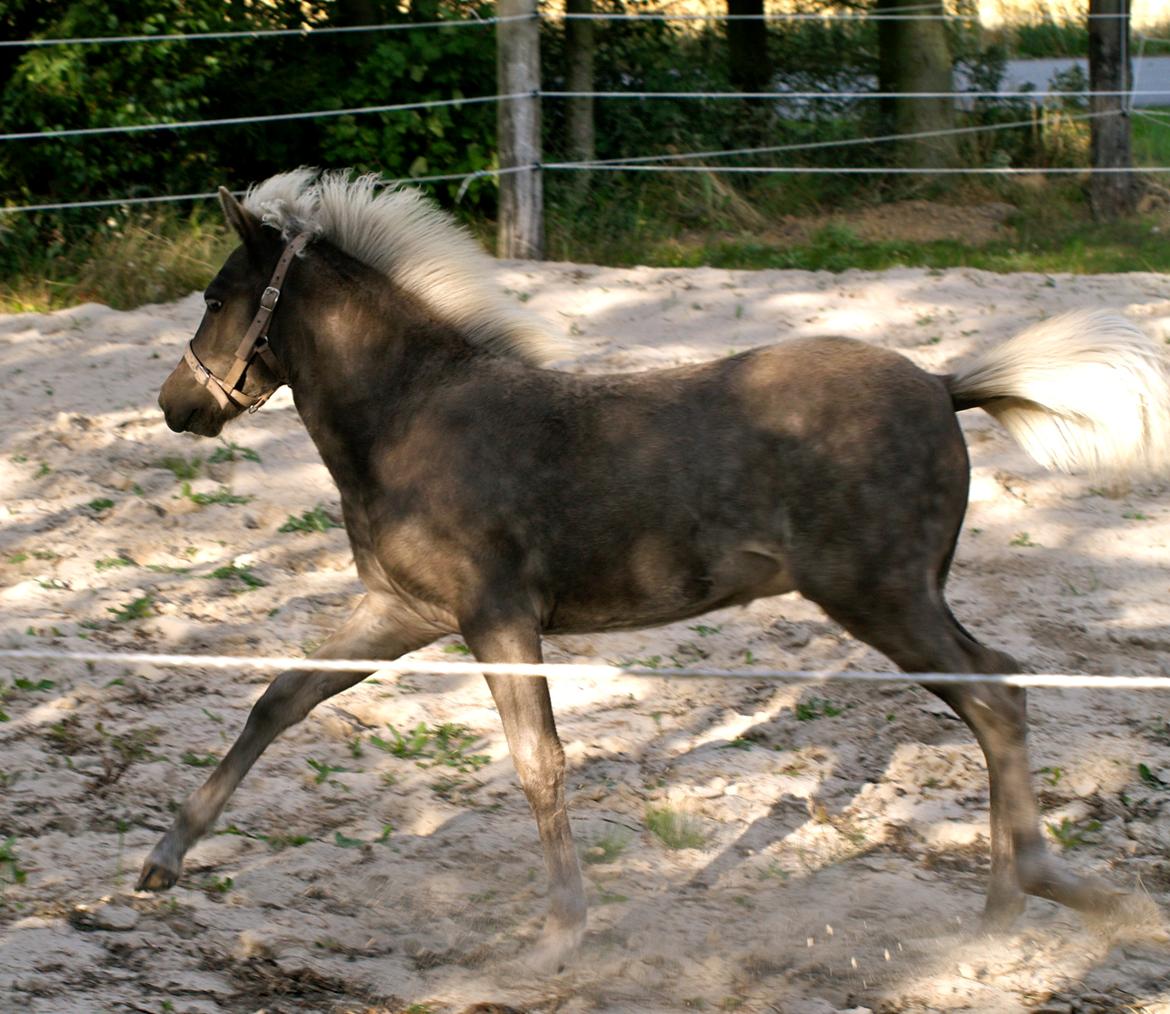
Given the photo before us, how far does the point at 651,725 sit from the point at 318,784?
120 centimetres

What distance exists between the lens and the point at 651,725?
5.16m

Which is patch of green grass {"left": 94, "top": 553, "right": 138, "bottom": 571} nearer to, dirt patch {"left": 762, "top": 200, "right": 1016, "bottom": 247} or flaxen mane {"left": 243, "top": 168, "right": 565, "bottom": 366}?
flaxen mane {"left": 243, "top": 168, "right": 565, "bottom": 366}

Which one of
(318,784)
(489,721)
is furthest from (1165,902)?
(318,784)

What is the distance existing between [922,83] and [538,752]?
34.5 ft

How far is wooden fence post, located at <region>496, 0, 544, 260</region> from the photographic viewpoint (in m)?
9.50

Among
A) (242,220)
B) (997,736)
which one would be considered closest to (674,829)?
(997,736)

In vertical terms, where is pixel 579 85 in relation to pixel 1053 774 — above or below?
above

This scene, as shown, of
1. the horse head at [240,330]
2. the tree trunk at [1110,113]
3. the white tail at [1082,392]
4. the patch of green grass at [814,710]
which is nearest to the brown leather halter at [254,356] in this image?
the horse head at [240,330]

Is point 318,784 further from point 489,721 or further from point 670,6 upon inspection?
point 670,6

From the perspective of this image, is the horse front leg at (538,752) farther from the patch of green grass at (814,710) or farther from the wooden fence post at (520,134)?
the wooden fence post at (520,134)

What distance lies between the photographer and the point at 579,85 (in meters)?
12.4

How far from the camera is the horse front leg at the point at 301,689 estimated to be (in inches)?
165

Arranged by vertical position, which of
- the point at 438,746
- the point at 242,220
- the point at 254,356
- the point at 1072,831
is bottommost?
the point at 1072,831

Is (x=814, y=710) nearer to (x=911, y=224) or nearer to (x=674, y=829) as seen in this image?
(x=674, y=829)
